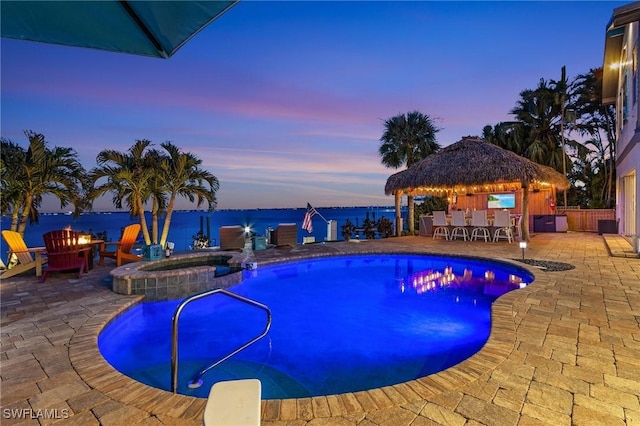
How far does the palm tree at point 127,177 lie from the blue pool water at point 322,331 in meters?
4.64

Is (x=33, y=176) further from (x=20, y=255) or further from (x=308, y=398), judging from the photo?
(x=308, y=398)

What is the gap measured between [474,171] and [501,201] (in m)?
7.80

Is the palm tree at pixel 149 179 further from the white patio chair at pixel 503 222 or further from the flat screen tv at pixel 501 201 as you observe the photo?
the flat screen tv at pixel 501 201

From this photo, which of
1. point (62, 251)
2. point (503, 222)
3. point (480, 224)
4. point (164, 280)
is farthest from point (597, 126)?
point (62, 251)

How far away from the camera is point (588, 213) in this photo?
15094 mm

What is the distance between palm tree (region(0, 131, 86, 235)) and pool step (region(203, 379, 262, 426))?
27.5ft

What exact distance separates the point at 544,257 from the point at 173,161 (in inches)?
421

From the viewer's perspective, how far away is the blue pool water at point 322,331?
136 inches

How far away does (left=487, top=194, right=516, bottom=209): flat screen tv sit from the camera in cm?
1744

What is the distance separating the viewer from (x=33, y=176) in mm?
7508

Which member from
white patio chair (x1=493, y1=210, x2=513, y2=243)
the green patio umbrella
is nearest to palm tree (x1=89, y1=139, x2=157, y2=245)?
the green patio umbrella

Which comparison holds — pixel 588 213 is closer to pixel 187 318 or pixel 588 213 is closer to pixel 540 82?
pixel 540 82

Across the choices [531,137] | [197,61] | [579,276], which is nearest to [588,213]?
[531,137]

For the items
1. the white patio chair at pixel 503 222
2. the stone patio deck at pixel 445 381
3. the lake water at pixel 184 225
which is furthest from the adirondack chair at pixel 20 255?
the white patio chair at pixel 503 222
